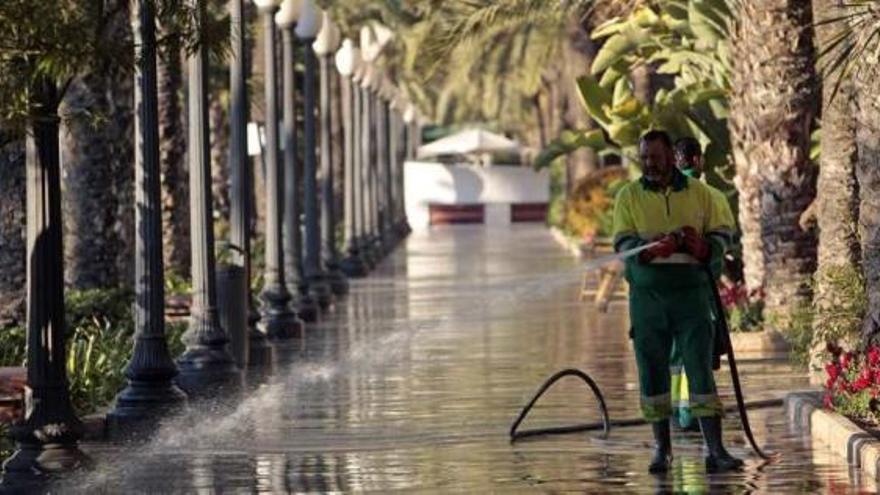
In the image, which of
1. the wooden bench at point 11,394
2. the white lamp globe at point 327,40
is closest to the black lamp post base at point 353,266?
the white lamp globe at point 327,40

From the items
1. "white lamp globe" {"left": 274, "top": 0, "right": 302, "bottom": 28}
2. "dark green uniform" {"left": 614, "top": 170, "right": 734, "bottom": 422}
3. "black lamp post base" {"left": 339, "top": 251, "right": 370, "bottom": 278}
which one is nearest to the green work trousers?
"dark green uniform" {"left": 614, "top": 170, "right": 734, "bottom": 422}

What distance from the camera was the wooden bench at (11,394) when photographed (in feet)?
57.5

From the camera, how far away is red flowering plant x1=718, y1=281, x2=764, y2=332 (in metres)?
26.8

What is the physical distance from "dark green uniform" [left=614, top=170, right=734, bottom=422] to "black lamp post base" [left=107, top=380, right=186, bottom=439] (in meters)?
4.27

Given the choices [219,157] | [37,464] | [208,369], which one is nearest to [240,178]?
[208,369]

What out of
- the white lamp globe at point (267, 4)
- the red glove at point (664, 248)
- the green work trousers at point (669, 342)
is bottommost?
the green work trousers at point (669, 342)

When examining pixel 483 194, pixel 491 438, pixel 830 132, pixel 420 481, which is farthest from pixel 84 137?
pixel 483 194

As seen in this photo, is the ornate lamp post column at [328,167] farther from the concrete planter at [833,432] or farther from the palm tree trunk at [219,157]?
the concrete planter at [833,432]

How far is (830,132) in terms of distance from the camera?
73.9 ft

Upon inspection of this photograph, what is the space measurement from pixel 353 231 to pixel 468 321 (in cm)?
1716

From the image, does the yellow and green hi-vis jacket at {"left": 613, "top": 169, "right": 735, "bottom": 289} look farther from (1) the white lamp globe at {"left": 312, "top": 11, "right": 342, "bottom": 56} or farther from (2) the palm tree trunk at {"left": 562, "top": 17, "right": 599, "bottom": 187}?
(2) the palm tree trunk at {"left": 562, "top": 17, "right": 599, "bottom": 187}

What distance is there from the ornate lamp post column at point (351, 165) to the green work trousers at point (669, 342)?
108 ft

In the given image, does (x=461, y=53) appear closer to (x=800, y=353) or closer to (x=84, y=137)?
(x=84, y=137)

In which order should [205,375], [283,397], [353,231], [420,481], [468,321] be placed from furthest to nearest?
[353,231] < [468,321] < [205,375] < [283,397] < [420,481]
